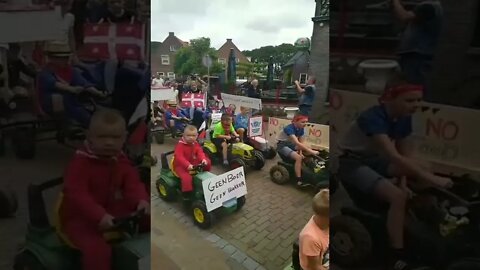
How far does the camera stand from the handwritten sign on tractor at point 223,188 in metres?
1.58

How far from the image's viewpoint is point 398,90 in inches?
26.4

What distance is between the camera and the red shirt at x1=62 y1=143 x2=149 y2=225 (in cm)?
87

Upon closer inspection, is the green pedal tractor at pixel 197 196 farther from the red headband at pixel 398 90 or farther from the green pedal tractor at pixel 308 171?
the red headband at pixel 398 90

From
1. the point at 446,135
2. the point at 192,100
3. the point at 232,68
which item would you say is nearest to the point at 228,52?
the point at 232,68

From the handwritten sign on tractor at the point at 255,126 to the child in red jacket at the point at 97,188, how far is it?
0.78m

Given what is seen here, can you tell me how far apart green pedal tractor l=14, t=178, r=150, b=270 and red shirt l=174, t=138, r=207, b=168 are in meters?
0.78

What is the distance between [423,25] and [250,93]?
908 millimetres

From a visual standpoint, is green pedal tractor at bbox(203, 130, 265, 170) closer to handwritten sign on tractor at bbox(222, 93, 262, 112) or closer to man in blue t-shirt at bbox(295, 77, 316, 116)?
handwritten sign on tractor at bbox(222, 93, 262, 112)

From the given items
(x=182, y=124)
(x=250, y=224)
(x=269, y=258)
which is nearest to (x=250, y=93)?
(x=182, y=124)

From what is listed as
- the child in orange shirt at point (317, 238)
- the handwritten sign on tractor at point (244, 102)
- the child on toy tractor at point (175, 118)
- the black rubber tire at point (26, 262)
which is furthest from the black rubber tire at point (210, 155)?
the black rubber tire at point (26, 262)

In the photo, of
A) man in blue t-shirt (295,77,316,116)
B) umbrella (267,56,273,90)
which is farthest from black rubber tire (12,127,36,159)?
umbrella (267,56,273,90)

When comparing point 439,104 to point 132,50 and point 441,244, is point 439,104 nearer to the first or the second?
point 441,244

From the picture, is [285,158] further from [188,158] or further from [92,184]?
[92,184]

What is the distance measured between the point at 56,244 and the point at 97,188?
0.15 metres
